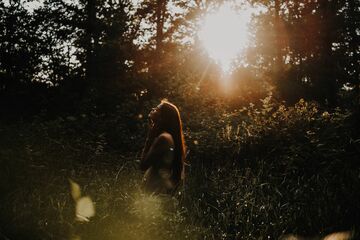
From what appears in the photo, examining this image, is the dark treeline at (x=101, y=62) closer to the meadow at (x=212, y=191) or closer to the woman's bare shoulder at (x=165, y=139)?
the meadow at (x=212, y=191)

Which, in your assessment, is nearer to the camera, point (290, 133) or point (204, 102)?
point (290, 133)

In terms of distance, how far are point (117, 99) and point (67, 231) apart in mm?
13136

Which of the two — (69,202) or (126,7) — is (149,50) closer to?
(126,7)

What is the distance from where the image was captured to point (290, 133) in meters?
9.67

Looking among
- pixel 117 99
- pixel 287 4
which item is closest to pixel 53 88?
pixel 117 99

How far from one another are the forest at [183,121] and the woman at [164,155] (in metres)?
0.22

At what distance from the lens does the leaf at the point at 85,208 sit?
3.84 meters

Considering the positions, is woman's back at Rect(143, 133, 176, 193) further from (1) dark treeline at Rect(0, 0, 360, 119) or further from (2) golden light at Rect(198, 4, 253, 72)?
(2) golden light at Rect(198, 4, 253, 72)

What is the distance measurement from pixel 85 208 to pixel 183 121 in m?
9.75

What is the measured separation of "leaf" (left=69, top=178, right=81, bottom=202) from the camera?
457cm

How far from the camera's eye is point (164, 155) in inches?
183

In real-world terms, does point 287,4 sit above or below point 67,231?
above

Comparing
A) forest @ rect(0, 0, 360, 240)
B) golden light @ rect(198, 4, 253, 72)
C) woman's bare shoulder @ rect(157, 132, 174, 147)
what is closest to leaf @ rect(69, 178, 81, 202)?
forest @ rect(0, 0, 360, 240)

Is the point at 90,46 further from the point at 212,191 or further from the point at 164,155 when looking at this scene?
the point at 164,155
